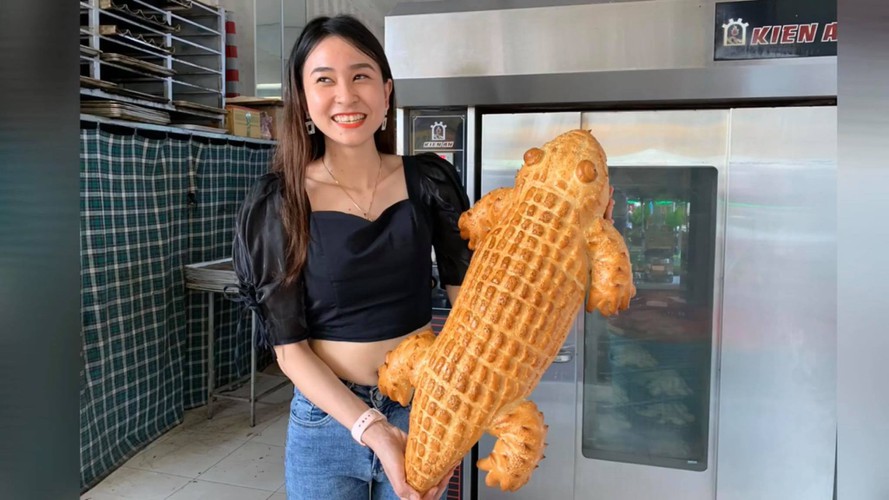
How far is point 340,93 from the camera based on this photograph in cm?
107

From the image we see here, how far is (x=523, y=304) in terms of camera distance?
719 mm

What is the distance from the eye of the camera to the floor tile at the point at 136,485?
315 cm

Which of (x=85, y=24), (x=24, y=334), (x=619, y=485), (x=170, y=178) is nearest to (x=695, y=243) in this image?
(x=619, y=485)

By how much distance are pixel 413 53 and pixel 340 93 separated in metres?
1.27

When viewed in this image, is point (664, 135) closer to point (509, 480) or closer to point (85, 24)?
point (509, 480)

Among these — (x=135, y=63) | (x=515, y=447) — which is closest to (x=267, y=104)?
(x=135, y=63)

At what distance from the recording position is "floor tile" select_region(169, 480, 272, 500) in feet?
10.3

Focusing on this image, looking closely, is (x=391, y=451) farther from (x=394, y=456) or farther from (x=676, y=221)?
(x=676, y=221)

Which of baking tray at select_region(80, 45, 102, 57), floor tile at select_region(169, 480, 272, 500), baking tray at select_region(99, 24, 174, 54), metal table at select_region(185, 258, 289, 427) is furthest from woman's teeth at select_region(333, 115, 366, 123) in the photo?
baking tray at select_region(99, 24, 174, 54)

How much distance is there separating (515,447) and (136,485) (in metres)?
3.22

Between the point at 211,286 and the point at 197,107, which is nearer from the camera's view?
the point at 211,286

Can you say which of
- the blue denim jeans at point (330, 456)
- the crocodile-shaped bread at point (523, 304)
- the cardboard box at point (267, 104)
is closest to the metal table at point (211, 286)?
the cardboard box at point (267, 104)

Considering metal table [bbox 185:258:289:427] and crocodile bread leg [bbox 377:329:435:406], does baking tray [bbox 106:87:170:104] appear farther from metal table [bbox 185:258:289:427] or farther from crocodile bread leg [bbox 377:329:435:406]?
crocodile bread leg [bbox 377:329:435:406]

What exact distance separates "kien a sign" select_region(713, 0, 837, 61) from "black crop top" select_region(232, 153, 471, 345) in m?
1.38
